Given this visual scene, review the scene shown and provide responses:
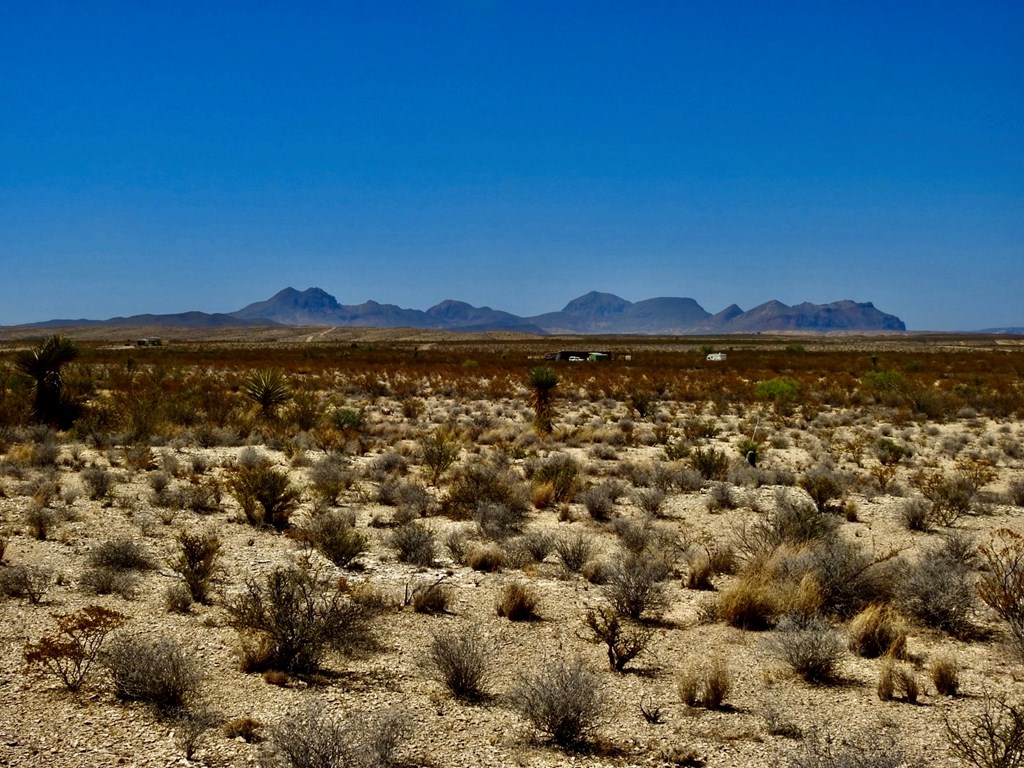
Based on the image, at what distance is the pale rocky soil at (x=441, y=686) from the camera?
436cm

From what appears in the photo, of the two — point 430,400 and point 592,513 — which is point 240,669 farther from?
point 430,400

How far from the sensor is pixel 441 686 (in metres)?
5.19

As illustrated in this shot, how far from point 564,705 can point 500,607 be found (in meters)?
2.12

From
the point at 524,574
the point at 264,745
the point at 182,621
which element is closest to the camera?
the point at 264,745

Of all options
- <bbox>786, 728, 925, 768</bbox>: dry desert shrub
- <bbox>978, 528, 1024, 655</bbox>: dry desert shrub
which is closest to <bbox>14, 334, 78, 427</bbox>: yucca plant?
<bbox>786, 728, 925, 768</bbox>: dry desert shrub

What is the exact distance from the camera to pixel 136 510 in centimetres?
971

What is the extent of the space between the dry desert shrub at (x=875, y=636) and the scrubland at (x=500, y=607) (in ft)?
0.07

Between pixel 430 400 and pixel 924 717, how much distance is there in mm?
23070

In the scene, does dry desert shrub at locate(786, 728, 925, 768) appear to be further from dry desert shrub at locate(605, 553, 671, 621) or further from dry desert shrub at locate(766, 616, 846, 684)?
dry desert shrub at locate(605, 553, 671, 621)

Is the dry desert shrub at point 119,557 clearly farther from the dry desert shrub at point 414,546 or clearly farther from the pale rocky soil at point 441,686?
the dry desert shrub at point 414,546

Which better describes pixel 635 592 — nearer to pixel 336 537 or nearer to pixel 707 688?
pixel 707 688

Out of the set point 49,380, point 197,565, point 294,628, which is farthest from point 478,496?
point 49,380

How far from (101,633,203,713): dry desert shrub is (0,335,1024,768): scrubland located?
0.02 metres

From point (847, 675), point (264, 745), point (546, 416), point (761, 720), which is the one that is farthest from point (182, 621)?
point (546, 416)
